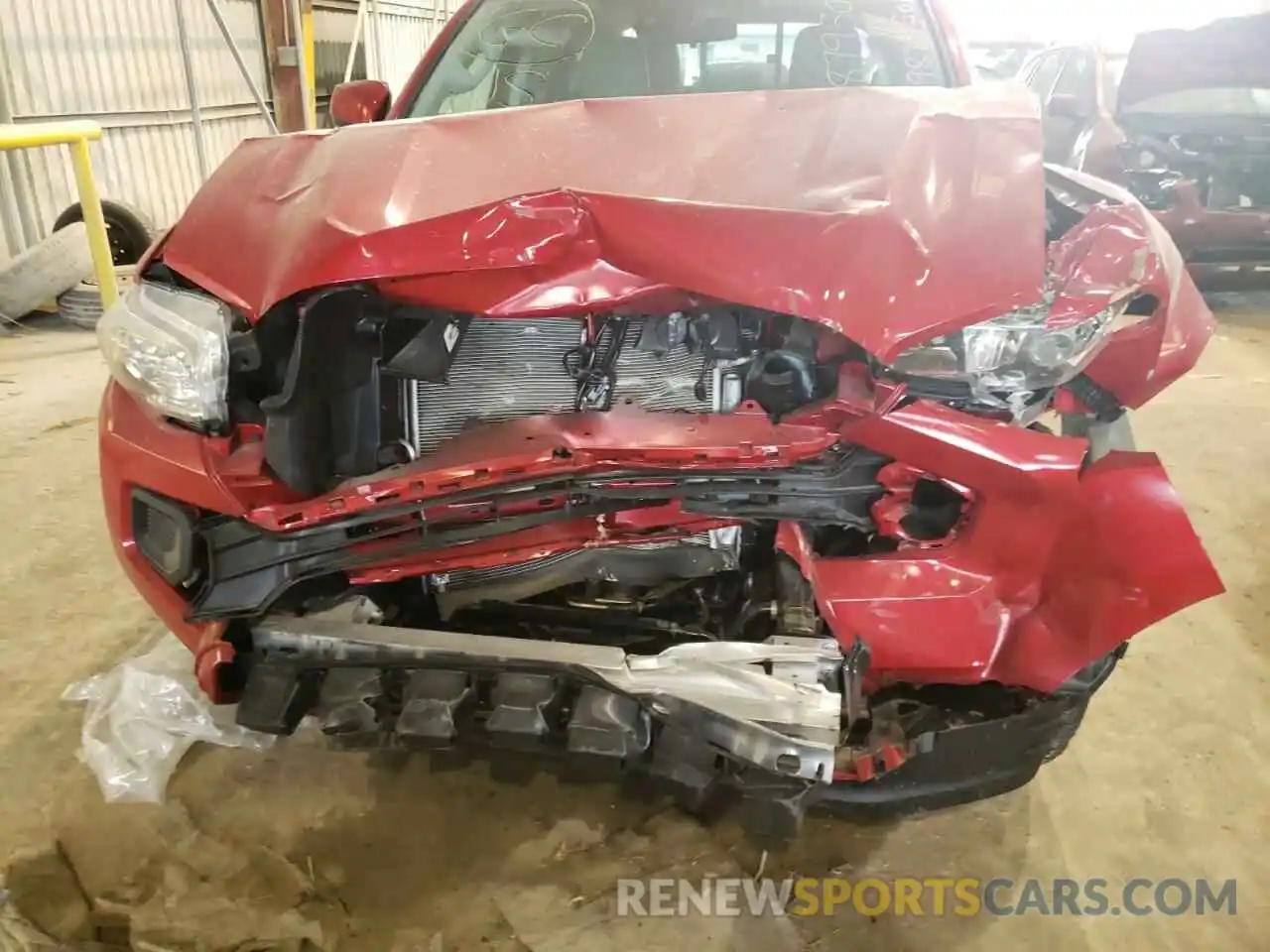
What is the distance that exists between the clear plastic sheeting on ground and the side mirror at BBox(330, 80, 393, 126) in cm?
142

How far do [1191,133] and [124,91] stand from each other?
6.52 metres

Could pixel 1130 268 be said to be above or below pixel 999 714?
above

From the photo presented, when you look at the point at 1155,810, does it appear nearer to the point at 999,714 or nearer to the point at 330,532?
the point at 999,714

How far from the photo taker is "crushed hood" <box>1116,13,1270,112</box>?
570 centimetres

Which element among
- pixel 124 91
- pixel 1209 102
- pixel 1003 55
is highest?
pixel 1209 102

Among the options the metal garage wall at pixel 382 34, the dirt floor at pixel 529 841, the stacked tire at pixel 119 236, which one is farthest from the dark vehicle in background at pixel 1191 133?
the metal garage wall at pixel 382 34

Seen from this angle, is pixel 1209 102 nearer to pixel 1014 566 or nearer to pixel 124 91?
pixel 1014 566

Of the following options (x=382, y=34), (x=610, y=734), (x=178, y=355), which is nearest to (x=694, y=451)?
(x=610, y=734)

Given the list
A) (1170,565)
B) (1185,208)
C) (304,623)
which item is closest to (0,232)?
(304,623)

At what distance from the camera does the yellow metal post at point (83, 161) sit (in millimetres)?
4371

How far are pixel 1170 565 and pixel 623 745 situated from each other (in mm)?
779

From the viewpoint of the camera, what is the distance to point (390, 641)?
4.72ft

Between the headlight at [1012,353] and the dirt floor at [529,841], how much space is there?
85cm

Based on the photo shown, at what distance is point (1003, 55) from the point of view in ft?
27.6
